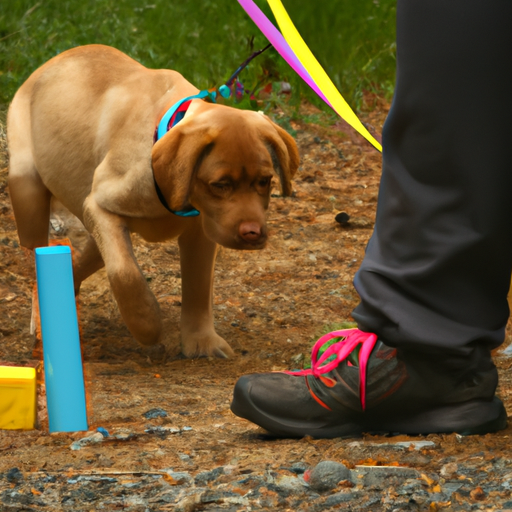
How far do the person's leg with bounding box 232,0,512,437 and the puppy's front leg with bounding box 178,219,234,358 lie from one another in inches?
68.2

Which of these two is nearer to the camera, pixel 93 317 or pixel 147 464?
pixel 147 464

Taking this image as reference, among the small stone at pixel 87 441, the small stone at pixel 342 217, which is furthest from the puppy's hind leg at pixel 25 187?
the small stone at pixel 87 441

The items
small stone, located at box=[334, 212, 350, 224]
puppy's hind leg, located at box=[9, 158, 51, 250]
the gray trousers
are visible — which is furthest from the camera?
small stone, located at box=[334, 212, 350, 224]

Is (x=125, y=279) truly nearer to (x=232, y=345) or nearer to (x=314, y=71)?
(x=232, y=345)

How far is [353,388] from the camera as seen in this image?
1.86 metres

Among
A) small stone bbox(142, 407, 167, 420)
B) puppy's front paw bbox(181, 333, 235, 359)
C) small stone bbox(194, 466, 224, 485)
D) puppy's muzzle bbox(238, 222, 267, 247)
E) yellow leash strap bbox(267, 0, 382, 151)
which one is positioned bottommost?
puppy's front paw bbox(181, 333, 235, 359)

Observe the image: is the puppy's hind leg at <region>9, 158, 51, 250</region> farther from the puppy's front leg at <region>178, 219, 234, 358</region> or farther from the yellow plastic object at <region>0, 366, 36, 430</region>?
the yellow plastic object at <region>0, 366, 36, 430</region>

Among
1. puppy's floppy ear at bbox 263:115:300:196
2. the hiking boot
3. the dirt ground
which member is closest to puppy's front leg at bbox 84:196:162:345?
the dirt ground

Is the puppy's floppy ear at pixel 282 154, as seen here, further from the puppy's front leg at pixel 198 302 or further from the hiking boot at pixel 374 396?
the hiking boot at pixel 374 396

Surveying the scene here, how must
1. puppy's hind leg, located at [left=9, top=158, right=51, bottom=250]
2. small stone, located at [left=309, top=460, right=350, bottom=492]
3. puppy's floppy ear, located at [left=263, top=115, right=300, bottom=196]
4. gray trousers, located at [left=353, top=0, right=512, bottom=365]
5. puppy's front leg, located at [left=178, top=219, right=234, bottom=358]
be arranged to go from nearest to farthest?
small stone, located at [left=309, top=460, right=350, bottom=492], gray trousers, located at [left=353, top=0, right=512, bottom=365], puppy's floppy ear, located at [left=263, top=115, right=300, bottom=196], puppy's front leg, located at [left=178, top=219, right=234, bottom=358], puppy's hind leg, located at [left=9, top=158, right=51, bottom=250]

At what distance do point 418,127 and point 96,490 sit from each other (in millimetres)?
937

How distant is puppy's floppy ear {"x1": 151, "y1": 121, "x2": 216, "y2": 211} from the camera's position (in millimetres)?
2877

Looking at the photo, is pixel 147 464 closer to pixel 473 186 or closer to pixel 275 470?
pixel 275 470

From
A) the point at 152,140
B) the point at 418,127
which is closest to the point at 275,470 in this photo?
the point at 418,127
